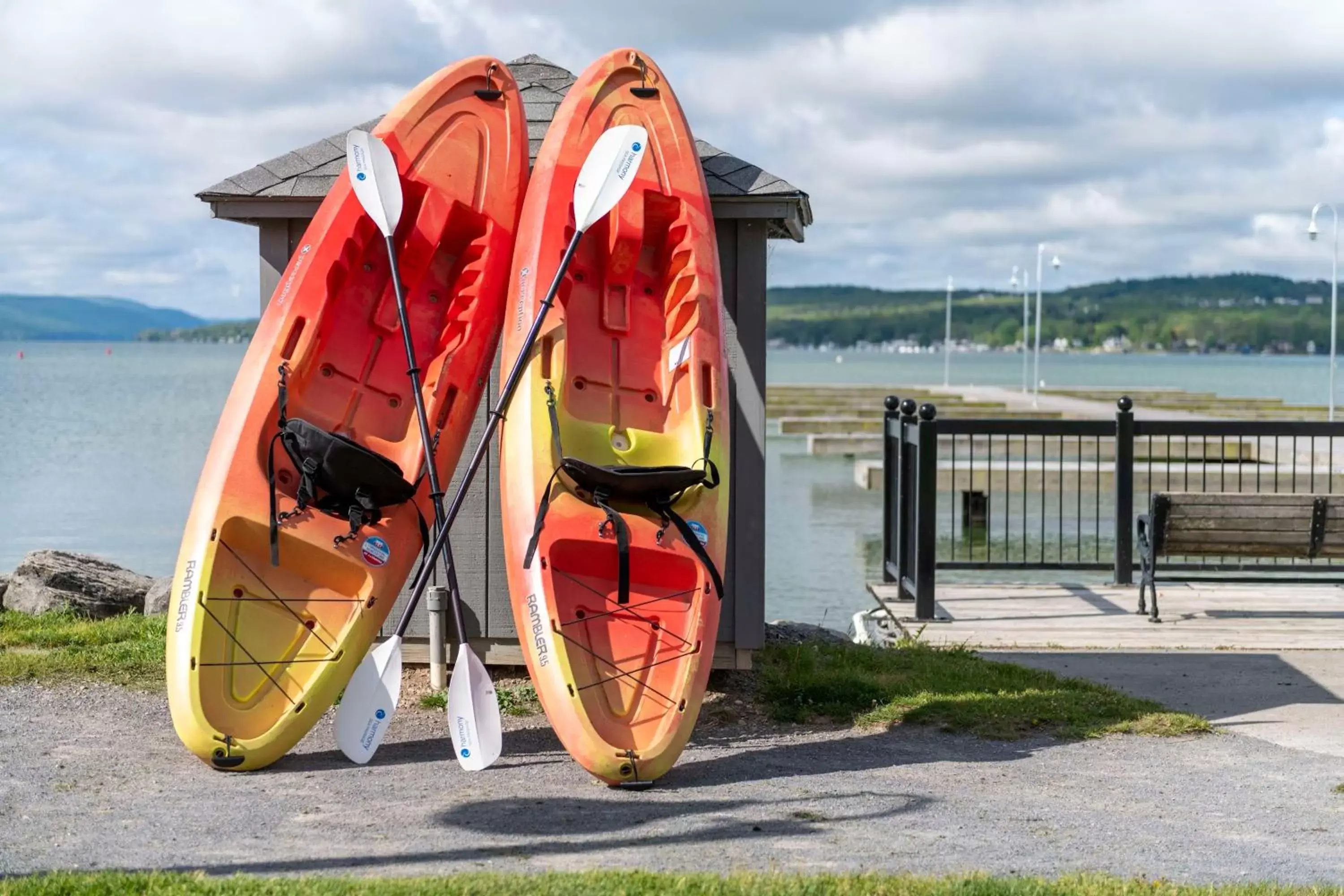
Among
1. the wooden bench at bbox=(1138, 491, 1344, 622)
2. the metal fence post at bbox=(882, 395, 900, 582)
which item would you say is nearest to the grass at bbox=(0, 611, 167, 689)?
the metal fence post at bbox=(882, 395, 900, 582)

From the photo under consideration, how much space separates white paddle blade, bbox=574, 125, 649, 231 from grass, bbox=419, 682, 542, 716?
211cm

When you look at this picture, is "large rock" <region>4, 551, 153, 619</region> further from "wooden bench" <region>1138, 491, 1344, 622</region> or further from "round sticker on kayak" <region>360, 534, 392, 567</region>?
"wooden bench" <region>1138, 491, 1344, 622</region>

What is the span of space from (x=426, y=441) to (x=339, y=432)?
46 centimetres

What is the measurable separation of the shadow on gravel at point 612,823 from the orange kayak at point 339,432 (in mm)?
1113

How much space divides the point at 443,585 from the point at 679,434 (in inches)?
57.0

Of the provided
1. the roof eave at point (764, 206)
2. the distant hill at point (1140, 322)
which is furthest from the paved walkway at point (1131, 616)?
the distant hill at point (1140, 322)

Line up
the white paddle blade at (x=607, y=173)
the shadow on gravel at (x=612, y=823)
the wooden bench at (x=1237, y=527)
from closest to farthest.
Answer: the shadow on gravel at (x=612, y=823), the white paddle blade at (x=607, y=173), the wooden bench at (x=1237, y=527)

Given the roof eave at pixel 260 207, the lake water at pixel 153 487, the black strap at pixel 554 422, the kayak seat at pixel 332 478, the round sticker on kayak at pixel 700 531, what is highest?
the roof eave at pixel 260 207

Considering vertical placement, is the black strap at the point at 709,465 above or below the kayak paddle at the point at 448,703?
above

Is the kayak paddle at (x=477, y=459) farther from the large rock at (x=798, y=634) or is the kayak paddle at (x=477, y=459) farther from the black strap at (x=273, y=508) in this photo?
the large rock at (x=798, y=634)

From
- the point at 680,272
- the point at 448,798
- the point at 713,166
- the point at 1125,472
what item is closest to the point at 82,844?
the point at 448,798

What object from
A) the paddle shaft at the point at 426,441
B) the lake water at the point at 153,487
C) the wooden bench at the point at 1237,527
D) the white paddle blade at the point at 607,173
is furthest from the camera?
the lake water at the point at 153,487

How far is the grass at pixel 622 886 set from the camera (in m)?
4.20

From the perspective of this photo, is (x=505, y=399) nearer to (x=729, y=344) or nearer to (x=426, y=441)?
(x=426, y=441)
